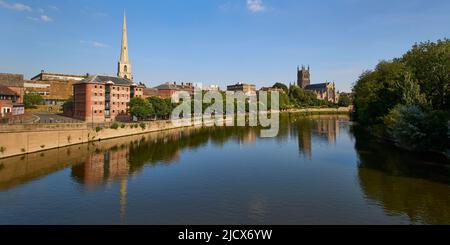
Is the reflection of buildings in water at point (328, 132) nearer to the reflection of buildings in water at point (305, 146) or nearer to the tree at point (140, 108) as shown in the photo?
the reflection of buildings in water at point (305, 146)

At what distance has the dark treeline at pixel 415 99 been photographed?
39.8 meters

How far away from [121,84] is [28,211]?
210 ft

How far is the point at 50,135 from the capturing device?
4900 centimetres

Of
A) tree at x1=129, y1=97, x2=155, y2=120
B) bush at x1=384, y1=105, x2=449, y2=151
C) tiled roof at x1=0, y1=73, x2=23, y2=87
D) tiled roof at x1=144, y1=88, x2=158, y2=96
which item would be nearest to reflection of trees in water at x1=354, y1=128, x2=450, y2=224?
bush at x1=384, y1=105, x2=449, y2=151

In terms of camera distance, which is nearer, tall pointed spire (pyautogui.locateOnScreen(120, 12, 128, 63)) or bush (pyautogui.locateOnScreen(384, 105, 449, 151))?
bush (pyautogui.locateOnScreen(384, 105, 449, 151))

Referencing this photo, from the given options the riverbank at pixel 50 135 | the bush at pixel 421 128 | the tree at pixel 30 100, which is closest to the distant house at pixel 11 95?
the tree at pixel 30 100

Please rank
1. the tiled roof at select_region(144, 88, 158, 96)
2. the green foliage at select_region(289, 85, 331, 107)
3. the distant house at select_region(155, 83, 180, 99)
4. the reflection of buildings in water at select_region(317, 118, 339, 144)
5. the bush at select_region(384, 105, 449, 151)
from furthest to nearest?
the green foliage at select_region(289, 85, 331, 107) → the distant house at select_region(155, 83, 180, 99) → the tiled roof at select_region(144, 88, 158, 96) → the reflection of buildings in water at select_region(317, 118, 339, 144) → the bush at select_region(384, 105, 449, 151)

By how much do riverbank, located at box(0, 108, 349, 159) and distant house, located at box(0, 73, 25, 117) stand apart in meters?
15.1

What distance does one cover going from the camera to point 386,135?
5972 centimetres

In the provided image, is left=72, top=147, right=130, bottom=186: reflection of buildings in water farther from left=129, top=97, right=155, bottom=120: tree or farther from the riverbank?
left=129, top=97, right=155, bottom=120: tree

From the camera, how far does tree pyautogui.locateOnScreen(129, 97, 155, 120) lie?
Answer: 78062 mm

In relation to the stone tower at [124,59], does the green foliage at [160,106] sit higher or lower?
lower

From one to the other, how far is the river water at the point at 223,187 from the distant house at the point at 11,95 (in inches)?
789

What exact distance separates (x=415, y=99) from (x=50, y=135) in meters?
49.0
